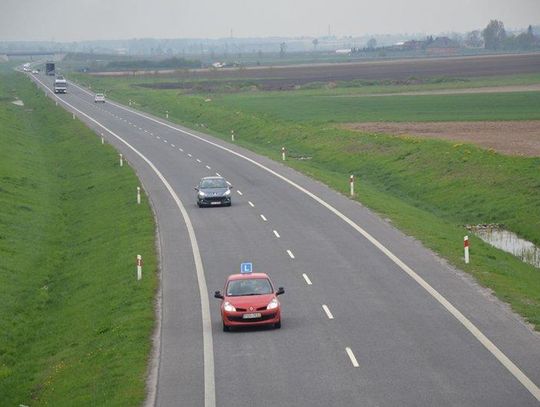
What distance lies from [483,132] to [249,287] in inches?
2311

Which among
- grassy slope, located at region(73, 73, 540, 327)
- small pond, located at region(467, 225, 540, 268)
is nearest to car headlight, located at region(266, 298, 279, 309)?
grassy slope, located at region(73, 73, 540, 327)

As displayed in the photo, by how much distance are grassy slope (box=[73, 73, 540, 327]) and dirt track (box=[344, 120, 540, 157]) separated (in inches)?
112

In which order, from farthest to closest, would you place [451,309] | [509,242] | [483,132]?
[483,132] → [509,242] → [451,309]

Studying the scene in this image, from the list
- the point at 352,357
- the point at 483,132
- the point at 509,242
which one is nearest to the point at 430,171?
the point at 483,132

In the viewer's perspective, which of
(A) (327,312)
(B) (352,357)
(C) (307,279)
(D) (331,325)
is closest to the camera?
(B) (352,357)

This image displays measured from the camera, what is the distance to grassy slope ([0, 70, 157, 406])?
2625cm

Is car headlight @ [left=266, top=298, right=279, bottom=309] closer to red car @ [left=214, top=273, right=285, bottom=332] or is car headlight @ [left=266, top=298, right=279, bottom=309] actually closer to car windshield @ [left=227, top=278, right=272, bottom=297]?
red car @ [left=214, top=273, right=285, bottom=332]

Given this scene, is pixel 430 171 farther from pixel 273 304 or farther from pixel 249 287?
pixel 273 304

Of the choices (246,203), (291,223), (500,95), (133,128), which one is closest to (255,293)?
(291,223)

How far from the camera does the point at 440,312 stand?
30.1 metres

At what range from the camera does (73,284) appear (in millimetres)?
39094

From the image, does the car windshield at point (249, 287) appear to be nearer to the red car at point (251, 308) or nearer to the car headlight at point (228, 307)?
the red car at point (251, 308)

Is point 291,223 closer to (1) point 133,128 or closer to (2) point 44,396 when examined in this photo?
(2) point 44,396

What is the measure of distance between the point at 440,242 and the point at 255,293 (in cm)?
1454
